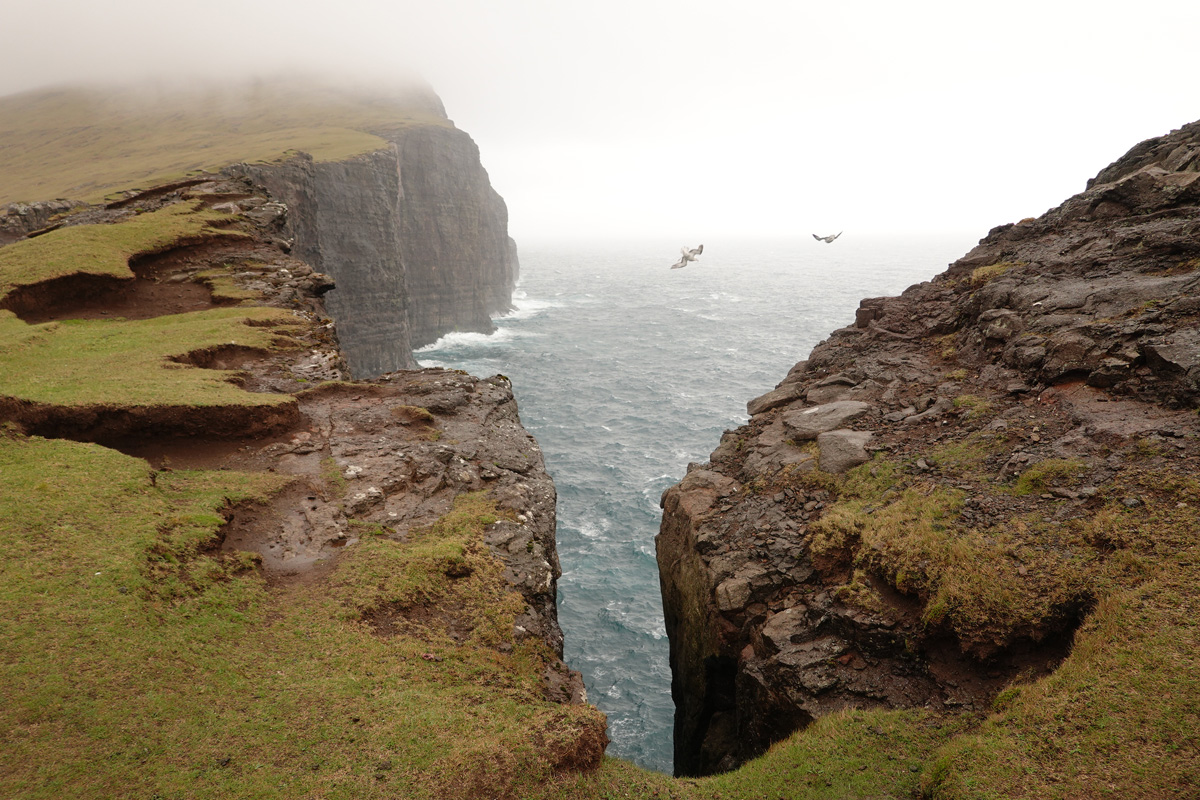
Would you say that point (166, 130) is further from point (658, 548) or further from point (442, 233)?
point (658, 548)

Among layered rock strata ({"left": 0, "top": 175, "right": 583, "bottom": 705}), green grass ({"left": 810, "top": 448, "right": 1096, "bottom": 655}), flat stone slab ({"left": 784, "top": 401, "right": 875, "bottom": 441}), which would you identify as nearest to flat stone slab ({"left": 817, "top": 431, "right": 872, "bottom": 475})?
flat stone slab ({"left": 784, "top": 401, "right": 875, "bottom": 441})

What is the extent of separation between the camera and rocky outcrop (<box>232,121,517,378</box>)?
61.5 m

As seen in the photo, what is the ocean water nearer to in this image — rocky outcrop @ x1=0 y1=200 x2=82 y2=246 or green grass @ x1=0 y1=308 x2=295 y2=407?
green grass @ x1=0 y1=308 x2=295 y2=407

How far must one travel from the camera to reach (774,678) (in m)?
13.0

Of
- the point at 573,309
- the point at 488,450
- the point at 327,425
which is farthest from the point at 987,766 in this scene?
the point at 573,309

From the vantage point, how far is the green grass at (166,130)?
6794 cm

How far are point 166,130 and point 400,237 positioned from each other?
55.4 m

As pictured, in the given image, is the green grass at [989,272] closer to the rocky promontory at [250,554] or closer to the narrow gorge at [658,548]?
the narrow gorge at [658,548]

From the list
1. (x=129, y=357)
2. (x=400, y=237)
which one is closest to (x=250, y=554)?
(x=129, y=357)

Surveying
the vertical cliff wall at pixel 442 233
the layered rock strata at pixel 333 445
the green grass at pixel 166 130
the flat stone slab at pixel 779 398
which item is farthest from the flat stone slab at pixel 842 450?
the vertical cliff wall at pixel 442 233

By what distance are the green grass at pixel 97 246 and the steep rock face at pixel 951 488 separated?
25503mm

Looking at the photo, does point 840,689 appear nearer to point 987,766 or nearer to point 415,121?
point 987,766

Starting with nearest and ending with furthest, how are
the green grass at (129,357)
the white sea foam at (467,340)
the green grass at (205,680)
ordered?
the green grass at (205,680) → the green grass at (129,357) → the white sea foam at (467,340)

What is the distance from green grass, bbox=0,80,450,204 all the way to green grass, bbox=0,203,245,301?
2650cm
